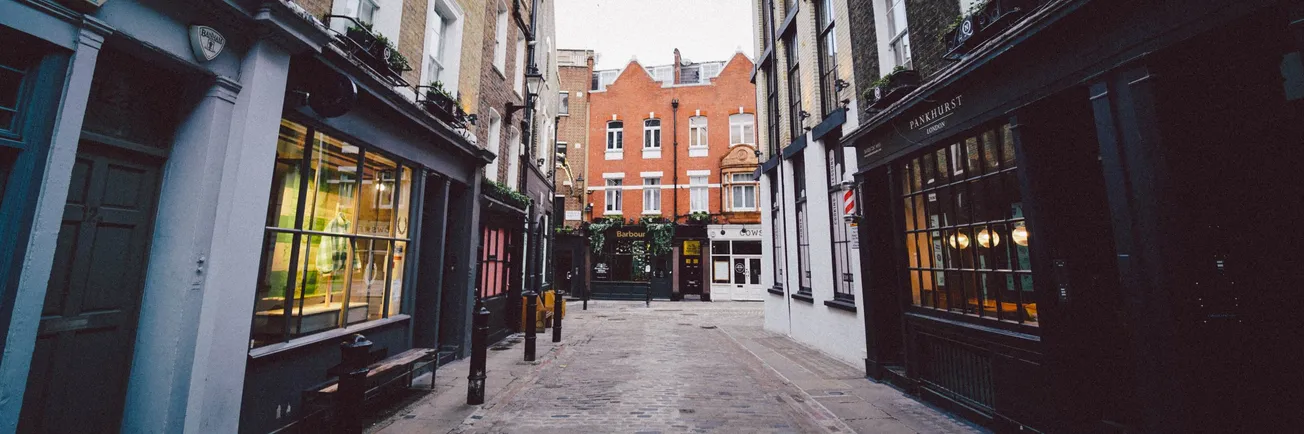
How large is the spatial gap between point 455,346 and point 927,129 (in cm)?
794

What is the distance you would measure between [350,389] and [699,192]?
2057 centimetres

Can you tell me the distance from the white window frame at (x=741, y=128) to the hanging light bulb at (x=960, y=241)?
18230 millimetres

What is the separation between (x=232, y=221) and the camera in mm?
3703

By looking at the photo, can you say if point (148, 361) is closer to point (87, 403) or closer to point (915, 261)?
point (87, 403)

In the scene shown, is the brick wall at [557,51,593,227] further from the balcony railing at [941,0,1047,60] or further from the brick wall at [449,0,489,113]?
the balcony railing at [941,0,1047,60]

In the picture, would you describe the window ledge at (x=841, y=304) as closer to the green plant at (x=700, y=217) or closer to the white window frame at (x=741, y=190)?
the green plant at (x=700, y=217)

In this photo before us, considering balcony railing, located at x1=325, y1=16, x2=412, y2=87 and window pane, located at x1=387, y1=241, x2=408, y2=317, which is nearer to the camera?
balcony railing, located at x1=325, y1=16, x2=412, y2=87

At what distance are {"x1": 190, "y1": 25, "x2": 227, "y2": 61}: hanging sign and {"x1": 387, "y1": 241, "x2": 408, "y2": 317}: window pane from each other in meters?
3.19

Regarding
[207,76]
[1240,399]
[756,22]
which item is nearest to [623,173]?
[756,22]

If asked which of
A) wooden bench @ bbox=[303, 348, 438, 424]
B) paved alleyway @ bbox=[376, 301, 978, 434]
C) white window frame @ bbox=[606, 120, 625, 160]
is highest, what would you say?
white window frame @ bbox=[606, 120, 625, 160]

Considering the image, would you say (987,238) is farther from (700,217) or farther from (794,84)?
(700,217)

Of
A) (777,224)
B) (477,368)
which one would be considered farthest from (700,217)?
(477,368)

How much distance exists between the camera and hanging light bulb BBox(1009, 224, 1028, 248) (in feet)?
14.9

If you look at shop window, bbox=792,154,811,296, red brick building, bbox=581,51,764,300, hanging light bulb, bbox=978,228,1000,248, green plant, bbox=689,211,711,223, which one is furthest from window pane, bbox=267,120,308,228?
green plant, bbox=689,211,711,223
